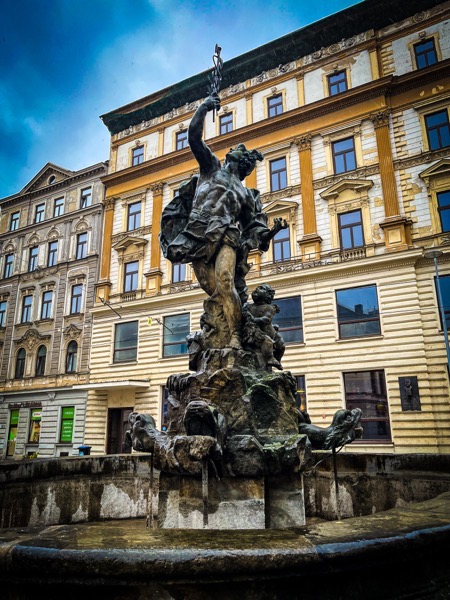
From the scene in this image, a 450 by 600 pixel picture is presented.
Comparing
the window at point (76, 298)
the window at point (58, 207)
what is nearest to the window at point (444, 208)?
the window at point (76, 298)

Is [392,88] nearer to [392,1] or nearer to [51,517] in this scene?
[392,1]

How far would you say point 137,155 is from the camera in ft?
89.2

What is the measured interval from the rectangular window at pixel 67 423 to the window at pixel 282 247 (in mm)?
14170

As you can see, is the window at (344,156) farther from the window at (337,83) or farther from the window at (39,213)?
the window at (39,213)

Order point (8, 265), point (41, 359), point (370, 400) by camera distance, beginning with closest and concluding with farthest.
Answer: point (370, 400) → point (41, 359) → point (8, 265)

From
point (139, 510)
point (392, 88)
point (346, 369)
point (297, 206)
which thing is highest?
point (392, 88)

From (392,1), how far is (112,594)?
83.5 ft

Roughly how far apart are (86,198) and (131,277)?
318 inches

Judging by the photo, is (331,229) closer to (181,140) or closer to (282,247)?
(282,247)

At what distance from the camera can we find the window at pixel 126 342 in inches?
909

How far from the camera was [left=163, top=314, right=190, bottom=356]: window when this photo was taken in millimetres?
21719

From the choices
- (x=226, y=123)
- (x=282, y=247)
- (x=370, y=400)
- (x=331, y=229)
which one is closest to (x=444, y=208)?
(x=331, y=229)

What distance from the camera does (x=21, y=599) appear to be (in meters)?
1.72

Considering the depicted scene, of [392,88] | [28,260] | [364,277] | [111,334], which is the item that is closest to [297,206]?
[364,277]
